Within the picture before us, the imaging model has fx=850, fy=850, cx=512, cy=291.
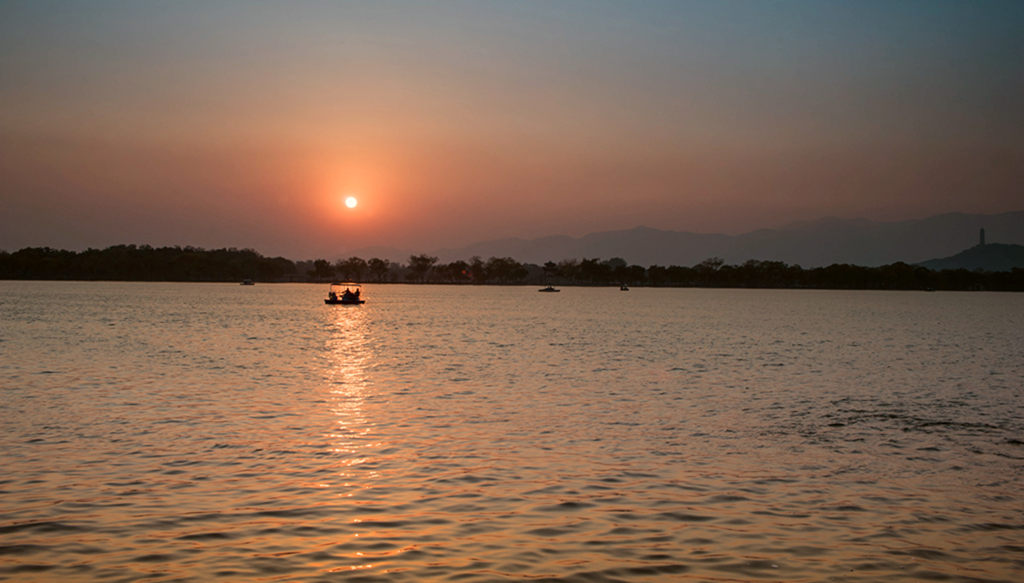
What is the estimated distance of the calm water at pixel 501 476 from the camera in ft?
44.3

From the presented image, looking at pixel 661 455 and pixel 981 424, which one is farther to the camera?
pixel 981 424

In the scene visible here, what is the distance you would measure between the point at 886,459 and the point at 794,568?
11.2 m

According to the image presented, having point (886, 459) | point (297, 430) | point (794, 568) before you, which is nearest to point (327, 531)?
point (794, 568)

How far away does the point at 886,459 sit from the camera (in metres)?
23.0

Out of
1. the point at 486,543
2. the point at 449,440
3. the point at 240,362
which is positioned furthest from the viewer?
the point at 240,362

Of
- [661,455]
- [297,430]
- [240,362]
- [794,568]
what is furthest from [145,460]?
[240,362]

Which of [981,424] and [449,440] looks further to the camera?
[981,424]

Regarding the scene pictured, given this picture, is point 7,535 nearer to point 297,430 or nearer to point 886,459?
point 297,430

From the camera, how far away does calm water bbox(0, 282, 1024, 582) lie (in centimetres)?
1349

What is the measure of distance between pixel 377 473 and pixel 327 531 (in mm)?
5048

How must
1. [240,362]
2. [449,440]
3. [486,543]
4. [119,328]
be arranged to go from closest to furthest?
[486,543]
[449,440]
[240,362]
[119,328]

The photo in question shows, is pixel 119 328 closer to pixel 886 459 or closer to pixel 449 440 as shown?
pixel 449 440

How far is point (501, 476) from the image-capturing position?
19828 mm

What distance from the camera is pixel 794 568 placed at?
13297 millimetres
